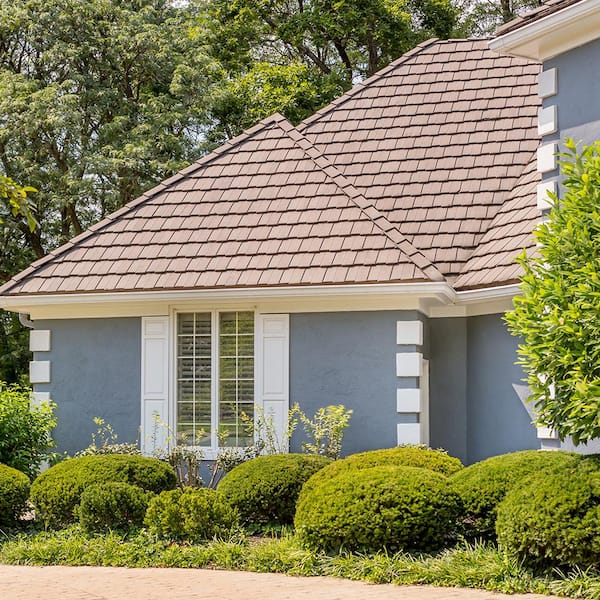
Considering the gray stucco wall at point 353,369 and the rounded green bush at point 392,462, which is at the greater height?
the gray stucco wall at point 353,369

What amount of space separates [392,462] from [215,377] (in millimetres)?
3877

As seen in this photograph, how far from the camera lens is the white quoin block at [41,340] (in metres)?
14.7

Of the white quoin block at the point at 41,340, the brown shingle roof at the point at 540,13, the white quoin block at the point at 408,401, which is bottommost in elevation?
the white quoin block at the point at 408,401

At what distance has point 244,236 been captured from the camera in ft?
47.1

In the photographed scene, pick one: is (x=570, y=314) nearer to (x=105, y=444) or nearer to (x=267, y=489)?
(x=267, y=489)

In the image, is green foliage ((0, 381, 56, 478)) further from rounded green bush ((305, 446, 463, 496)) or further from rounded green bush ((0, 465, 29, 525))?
rounded green bush ((305, 446, 463, 496))

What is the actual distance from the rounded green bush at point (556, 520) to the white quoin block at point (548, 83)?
446cm

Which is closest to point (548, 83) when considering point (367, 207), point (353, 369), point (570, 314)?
point (367, 207)

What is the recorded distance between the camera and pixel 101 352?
14547 millimetres

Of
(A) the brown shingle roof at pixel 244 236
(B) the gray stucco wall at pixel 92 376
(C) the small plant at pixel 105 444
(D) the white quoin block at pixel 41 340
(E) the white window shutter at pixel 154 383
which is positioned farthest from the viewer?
(D) the white quoin block at pixel 41 340

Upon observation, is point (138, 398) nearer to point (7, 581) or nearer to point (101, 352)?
point (101, 352)

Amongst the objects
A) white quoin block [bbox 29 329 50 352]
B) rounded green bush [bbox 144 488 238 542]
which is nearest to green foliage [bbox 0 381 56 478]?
white quoin block [bbox 29 329 50 352]

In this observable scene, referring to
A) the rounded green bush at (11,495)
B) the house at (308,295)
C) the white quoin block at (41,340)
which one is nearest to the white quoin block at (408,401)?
the house at (308,295)

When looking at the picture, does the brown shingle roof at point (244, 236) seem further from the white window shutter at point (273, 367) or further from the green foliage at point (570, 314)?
the green foliage at point (570, 314)
